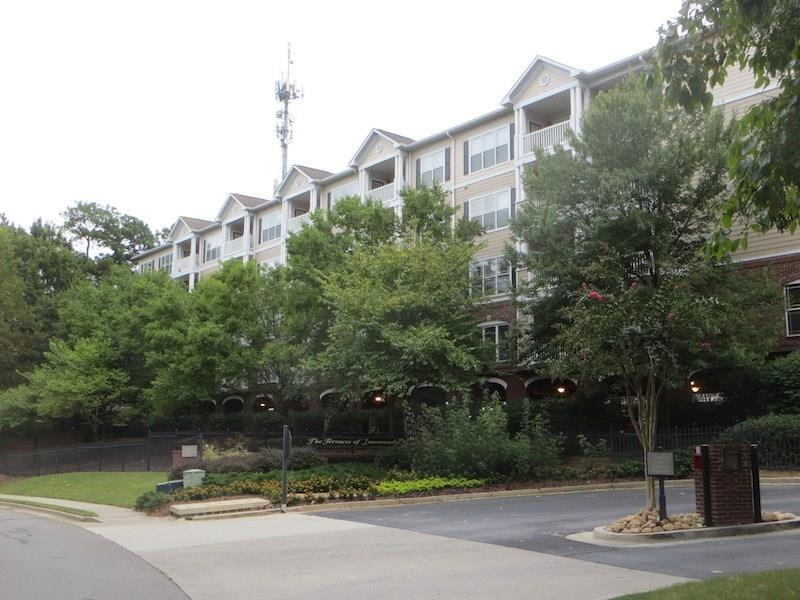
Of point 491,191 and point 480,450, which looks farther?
point 491,191

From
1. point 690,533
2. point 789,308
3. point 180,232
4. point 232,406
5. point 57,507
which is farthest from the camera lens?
point 180,232

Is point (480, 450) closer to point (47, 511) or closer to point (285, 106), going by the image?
point (47, 511)

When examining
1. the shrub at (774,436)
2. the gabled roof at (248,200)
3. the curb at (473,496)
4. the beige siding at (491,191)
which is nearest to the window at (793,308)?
the shrub at (774,436)

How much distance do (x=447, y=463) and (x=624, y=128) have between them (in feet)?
38.0

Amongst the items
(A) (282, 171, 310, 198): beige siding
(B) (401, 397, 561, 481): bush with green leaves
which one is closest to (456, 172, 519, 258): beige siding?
(B) (401, 397, 561, 481): bush with green leaves

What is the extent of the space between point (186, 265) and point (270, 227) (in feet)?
36.1

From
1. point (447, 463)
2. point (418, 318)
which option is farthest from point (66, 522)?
point (418, 318)

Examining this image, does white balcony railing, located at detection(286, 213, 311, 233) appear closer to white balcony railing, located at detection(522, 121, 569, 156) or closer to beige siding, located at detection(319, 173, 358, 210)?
beige siding, located at detection(319, 173, 358, 210)

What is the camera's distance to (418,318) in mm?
26922

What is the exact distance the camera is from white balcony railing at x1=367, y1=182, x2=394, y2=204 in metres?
40.8

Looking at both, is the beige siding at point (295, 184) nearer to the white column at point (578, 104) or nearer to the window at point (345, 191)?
the window at point (345, 191)

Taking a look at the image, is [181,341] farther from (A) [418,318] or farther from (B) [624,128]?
(B) [624,128]

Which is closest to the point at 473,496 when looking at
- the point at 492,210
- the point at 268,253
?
the point at 492,210

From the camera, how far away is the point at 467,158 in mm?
38062
